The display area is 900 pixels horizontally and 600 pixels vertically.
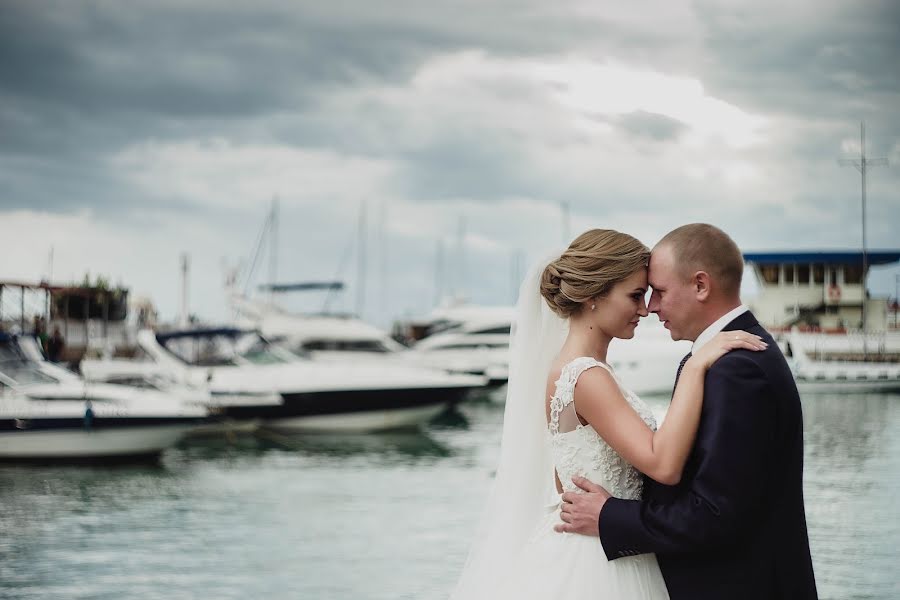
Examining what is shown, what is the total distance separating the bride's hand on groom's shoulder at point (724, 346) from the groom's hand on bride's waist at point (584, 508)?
554mm

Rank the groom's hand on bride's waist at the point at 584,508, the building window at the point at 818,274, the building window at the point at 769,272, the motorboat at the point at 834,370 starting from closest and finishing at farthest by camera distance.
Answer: the groom's hand on bride's waist at the point at 584,508, the motorboat at the point at 834,370, the building window at the point at 818,274, the building window at the point at 769,272

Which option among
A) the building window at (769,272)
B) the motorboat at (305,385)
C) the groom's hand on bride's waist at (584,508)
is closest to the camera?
the groom's hand on bride's waist at (584,508)

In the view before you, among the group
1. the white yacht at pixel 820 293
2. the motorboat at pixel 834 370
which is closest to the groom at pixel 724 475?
the motorboat at pixel 834 370

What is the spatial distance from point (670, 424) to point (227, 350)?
80.7 feet

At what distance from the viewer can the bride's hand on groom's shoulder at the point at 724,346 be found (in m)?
2.70

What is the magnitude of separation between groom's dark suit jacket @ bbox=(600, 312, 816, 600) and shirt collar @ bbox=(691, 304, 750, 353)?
0.06 ft

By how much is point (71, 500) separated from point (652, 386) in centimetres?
2809

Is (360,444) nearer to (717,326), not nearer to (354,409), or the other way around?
(354,409)

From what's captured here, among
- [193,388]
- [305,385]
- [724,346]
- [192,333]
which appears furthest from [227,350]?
[724,346]

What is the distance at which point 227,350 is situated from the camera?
26.5m

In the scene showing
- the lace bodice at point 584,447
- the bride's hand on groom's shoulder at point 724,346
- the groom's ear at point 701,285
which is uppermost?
the groom's ear at point 701,285

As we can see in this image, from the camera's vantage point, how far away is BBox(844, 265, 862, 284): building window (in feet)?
178

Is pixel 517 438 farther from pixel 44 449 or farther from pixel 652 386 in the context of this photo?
pixel 652 386

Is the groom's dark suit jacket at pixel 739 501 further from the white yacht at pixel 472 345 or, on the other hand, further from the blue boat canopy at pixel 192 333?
the white yacht at pixel 472 345
